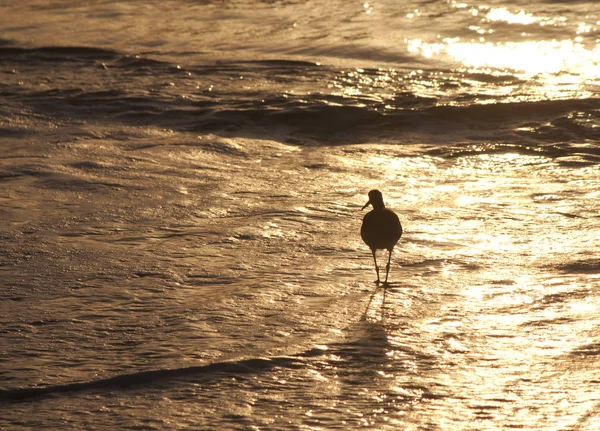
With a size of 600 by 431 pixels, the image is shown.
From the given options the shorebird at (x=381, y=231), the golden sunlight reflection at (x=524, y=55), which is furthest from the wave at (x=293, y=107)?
the shorebird at (x=381, y=231)

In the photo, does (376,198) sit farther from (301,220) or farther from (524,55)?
(524,55)

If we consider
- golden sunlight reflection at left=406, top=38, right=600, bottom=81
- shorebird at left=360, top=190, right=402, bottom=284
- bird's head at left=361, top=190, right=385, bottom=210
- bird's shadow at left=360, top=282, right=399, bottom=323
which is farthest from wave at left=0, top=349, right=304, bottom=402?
golden sunlight reflection at left=406, top=38, right=600, bottom=81

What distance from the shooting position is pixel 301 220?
938cm

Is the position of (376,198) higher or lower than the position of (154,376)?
higher

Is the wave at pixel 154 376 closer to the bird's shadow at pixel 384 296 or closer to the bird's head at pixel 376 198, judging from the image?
the bird's shadow at pixel 384 296

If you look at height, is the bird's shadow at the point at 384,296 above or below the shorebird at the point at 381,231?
below

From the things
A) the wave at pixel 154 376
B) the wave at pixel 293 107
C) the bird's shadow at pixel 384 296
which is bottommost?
the wave at pixel 154 376

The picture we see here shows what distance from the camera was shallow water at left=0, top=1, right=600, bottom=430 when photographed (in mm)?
6152

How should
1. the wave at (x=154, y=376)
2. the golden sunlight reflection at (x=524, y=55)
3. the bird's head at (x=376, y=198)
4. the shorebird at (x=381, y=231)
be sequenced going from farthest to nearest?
the golden sunlight reflection at (x=524, y=55)
the bird's head at (x=376, y=198)
the shorebird at (x=381, y=231)
the wave at (x=154, y=376)

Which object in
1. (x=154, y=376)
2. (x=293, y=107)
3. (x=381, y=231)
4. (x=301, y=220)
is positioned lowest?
(x=154, y=376)

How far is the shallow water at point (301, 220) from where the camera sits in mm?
6152

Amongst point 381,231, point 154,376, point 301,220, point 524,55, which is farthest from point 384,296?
point 524,55

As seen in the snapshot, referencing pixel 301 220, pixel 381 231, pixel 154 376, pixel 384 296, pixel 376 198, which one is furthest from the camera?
pixel 301 220

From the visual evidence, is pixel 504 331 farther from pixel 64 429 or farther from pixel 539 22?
pixel 539 22
